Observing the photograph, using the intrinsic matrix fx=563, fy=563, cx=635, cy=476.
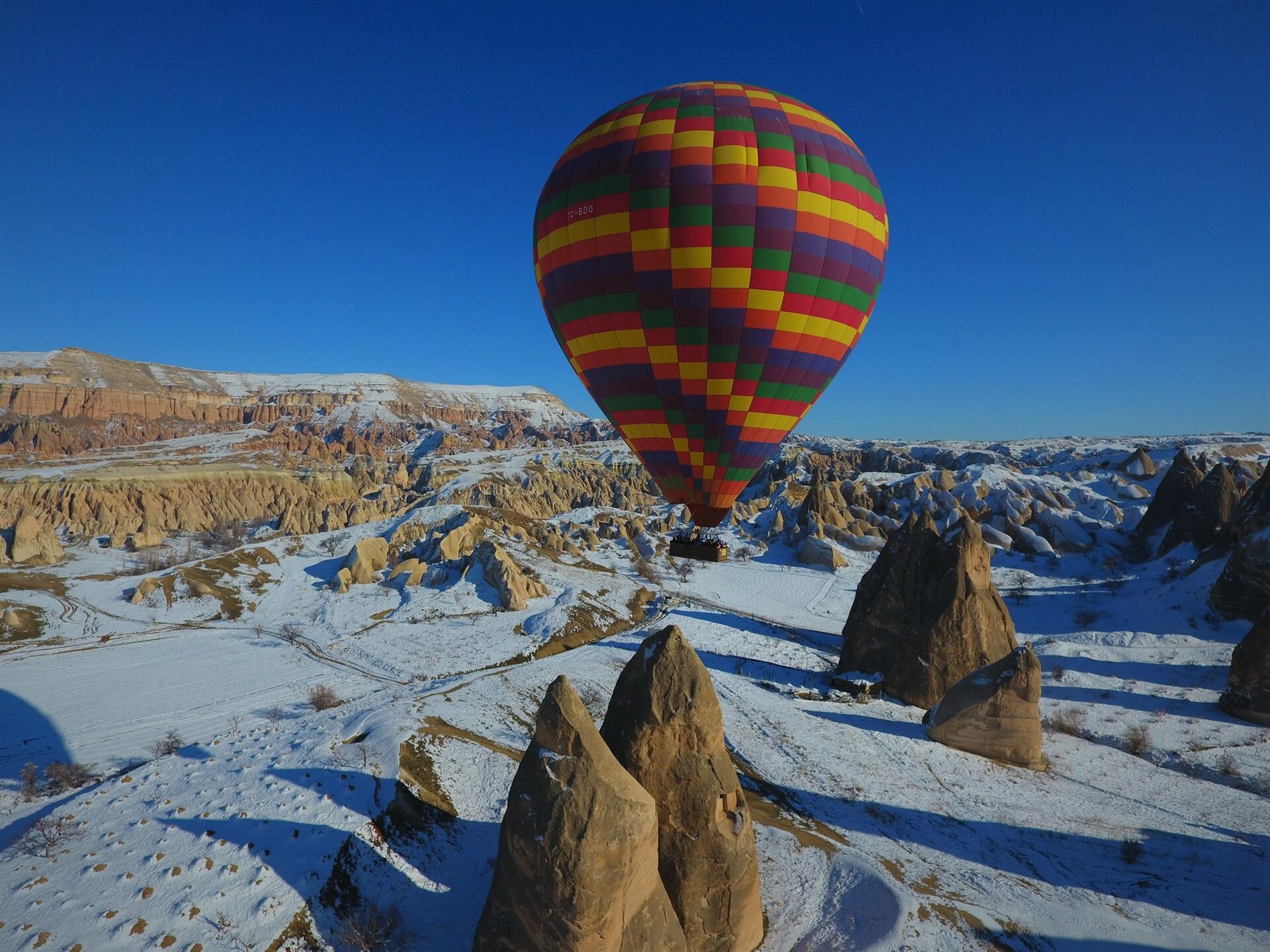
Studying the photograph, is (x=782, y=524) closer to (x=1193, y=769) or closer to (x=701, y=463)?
(x=1193, y=769)

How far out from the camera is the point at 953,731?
57.8 feet

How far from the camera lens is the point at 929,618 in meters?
21.5

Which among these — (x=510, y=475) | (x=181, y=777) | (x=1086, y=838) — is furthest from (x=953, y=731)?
(x=510, y=475)

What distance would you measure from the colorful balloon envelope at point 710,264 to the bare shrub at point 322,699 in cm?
1550

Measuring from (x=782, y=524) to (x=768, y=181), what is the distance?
5195 cm

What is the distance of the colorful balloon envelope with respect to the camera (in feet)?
42.1

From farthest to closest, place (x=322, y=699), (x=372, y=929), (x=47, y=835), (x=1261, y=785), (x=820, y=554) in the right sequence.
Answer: (x=820, y=554) → (x=322, y=699) → (x=1261, y=785) → (x=47, y=835) → (x=372, y=929)

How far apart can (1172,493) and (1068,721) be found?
3598cm

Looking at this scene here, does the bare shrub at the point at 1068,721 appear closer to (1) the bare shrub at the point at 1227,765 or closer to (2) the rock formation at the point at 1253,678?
(1) the bare shrub at the point at 1227,765

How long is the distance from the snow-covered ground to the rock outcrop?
59.8ft

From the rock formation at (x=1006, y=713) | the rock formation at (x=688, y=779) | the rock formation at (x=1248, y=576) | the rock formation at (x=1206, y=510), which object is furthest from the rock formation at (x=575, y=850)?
the rock formation at (x=1206, y=510)

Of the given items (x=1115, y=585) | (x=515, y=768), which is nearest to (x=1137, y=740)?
(x=515, y=768)

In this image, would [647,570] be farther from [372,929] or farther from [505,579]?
[372,929]

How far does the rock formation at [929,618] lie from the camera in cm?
2088
